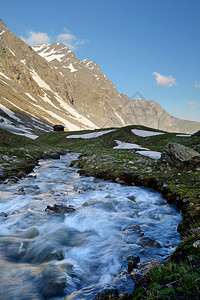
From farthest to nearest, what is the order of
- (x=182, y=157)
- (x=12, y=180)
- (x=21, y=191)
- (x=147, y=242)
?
(x=182, y=157), (x=12, y=180), (x=21, y=191), (x=147, y=242)

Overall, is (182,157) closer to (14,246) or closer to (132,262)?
(132,262)

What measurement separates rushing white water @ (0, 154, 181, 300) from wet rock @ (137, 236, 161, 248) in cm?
13

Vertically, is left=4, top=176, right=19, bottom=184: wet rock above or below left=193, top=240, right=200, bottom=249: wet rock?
below

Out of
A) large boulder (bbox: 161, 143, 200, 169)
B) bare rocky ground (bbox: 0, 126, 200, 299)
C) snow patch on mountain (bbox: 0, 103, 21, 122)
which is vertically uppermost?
large boulder (bbox: 161, 143, 200, 169)

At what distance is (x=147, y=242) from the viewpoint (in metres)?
6.53

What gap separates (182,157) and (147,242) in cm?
1019

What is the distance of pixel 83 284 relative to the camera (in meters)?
4.94

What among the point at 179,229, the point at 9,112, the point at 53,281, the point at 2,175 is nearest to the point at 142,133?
the point at 2,175

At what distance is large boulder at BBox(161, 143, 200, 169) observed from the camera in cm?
1455

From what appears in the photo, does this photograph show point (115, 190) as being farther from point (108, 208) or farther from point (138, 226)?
point (138, 226)

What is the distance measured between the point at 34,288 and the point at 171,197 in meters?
7.81

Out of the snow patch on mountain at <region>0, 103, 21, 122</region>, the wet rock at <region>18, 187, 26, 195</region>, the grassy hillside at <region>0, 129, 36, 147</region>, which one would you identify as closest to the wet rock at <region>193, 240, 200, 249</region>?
the wet rock at <region>18, 187, 26, 195</region>

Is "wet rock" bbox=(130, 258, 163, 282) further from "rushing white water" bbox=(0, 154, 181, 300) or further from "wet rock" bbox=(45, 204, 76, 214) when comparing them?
"wet rock" bbox=(45, 204, 76, 214)

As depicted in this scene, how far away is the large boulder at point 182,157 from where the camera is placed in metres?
14.5
